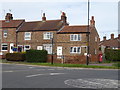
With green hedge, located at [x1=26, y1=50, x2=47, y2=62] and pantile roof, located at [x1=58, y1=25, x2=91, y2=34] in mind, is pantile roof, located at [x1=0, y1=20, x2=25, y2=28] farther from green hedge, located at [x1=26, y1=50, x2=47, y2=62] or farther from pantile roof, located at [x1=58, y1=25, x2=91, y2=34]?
green hedge, located at [x1=26, y1=50, x2=47, y2=62]

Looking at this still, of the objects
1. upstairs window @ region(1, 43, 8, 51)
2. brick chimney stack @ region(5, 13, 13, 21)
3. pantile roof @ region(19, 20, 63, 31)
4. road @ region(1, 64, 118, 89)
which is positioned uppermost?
brick chimney stack @ region(5, 13, 13, 21)

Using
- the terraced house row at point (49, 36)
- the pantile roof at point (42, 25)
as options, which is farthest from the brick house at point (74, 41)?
the pantile roof at point (42, 25)

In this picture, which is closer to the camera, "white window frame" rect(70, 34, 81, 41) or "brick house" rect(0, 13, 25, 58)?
"white window frame" rect(70, 34, 81, 41)

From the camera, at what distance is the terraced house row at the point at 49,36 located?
4034 centimetres

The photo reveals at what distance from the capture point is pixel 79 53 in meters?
39.7

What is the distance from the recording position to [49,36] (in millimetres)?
42656

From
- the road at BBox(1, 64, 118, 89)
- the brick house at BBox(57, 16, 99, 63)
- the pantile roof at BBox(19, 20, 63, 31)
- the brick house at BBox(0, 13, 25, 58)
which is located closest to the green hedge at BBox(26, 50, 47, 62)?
the brick house at BBox(57, 16, 99, 63)

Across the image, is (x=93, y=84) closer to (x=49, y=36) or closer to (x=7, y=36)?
(x=49, y=36)

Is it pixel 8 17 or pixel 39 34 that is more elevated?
pixel 8 17

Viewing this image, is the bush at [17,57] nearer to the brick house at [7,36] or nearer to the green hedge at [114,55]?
the brick house at [7,36]

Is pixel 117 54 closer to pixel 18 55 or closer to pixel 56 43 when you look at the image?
pixel 56 43

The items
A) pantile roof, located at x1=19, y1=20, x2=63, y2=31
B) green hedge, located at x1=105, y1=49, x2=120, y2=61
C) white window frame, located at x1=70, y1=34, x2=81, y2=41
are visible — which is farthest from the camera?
pantile roof, located at x1=19, y1=20, x2=63, y2=31

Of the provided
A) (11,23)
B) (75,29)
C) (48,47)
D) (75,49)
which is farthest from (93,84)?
(11,23)

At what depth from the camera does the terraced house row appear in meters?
40.3
